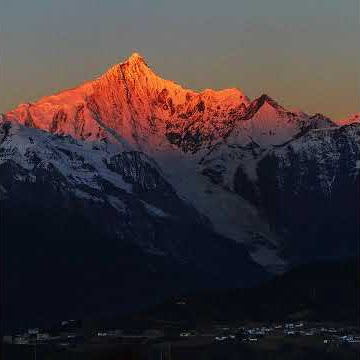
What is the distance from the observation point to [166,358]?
200 metres

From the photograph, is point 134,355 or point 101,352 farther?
point 101,352

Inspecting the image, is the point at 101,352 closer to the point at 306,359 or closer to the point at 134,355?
the point at 306,359

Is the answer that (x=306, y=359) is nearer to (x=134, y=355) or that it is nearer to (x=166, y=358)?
(x=166, y=358)

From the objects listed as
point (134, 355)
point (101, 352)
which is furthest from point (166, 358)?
point (134, 355)

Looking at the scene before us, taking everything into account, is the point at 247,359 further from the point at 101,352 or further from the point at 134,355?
the point at 134,355

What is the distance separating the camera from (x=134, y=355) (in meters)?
95.4

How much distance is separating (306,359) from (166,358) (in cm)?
1355

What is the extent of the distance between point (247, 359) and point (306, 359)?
18.7 ft

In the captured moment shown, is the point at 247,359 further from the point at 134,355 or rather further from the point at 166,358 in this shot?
the point at 134,355

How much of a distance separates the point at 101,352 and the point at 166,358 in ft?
20.8

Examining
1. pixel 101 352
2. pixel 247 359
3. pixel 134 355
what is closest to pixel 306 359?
pixel 247 359

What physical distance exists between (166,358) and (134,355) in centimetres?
10478

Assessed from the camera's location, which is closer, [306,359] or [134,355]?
[134,355]

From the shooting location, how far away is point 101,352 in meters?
199
